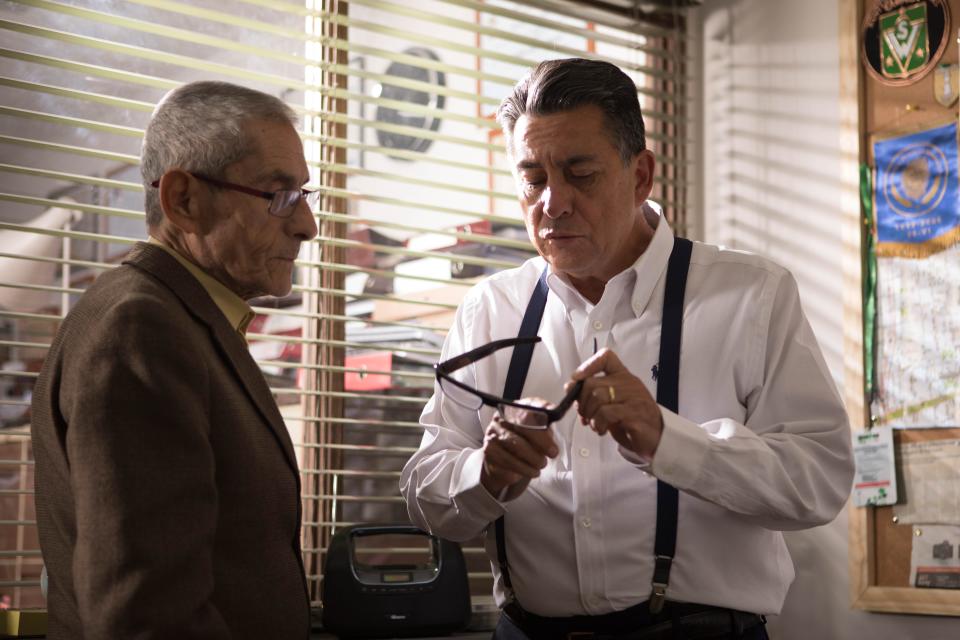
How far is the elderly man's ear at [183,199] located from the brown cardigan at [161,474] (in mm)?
72

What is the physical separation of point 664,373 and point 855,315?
3.42 feet

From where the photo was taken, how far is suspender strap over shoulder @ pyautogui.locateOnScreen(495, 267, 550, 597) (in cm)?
172

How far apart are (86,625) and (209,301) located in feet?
1.42

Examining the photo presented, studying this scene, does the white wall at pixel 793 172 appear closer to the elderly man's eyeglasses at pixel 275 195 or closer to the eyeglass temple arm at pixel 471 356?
the eyeglass temple arm at pixel 471 356

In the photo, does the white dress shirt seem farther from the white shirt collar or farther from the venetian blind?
the venetian blind

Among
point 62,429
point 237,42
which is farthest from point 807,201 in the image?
point 62,429

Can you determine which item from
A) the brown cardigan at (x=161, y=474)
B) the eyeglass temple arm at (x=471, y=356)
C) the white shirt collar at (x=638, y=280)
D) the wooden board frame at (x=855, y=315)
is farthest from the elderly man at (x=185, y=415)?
the wooden board frame at (x=855, y=315)

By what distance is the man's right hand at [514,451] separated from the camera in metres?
1.46

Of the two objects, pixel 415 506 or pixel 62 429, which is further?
pixel 415 506

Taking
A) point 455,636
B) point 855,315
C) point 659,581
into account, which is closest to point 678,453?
point 659,581

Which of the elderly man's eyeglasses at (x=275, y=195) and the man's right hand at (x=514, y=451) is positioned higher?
the elderly man's eyeglasses at (x=275, y=195)

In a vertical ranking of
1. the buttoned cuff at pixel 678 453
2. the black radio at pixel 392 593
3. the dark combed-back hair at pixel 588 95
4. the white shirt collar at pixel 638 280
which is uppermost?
the dark combed-back hair at pixel 588 95

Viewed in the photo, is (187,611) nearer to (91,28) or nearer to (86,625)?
(86,625)

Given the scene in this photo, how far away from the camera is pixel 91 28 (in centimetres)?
224
